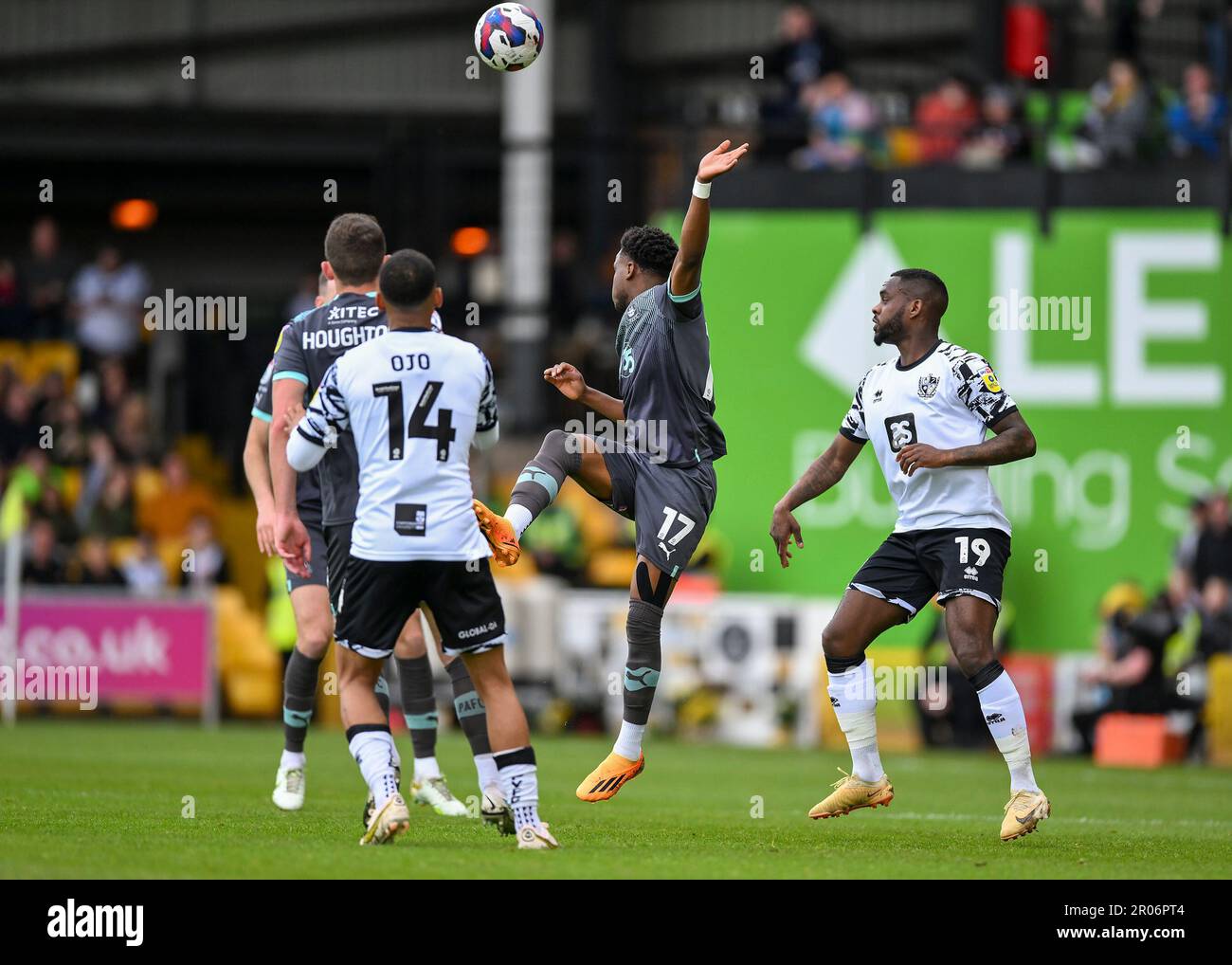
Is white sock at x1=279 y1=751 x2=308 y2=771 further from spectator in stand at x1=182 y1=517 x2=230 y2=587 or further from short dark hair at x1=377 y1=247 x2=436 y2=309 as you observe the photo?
spectator in stand at x1=182 y1=517 x2=230 y2=587

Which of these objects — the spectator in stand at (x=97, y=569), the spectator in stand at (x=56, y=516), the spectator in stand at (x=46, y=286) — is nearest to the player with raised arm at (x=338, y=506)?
the spectator in stand at (x=97, y=569)

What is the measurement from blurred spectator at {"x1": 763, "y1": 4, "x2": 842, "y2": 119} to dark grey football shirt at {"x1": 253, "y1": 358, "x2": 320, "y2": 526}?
1337 centimetres

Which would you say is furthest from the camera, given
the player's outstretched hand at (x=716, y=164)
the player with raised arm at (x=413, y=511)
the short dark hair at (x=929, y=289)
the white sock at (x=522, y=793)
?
the short dark hair at (x=929, y=289)

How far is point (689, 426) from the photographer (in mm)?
9836

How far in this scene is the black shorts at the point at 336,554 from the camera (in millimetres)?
8945

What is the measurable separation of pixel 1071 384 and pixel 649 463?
11.6 m

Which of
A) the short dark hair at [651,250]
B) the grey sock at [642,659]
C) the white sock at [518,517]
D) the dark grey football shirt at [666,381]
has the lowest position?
the grey sock at [642,659]

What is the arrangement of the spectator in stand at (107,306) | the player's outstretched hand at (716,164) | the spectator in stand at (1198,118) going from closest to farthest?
the player's outstretched hand at (716,164) < the spectator in stand at (1198,118) < the spectator in stand at (107,306)

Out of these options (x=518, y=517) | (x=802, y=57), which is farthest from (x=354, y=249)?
(x=802, y=57)

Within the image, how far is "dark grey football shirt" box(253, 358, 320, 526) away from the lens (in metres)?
10.1

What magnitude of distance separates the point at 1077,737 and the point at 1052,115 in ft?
21.8

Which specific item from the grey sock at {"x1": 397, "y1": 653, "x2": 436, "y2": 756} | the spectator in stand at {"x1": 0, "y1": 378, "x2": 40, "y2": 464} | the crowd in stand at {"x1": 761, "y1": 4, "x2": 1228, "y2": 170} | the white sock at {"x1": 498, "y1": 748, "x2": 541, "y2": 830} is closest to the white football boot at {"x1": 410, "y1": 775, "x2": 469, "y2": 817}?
the grey sock at {"x1": 397, "y1": 653, "x2": 436, "y2": 756}

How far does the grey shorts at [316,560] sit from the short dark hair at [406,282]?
2.31 metres

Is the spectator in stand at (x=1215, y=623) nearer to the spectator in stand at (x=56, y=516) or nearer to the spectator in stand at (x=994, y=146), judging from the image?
the spectator in stand at (x=994, y=146)
